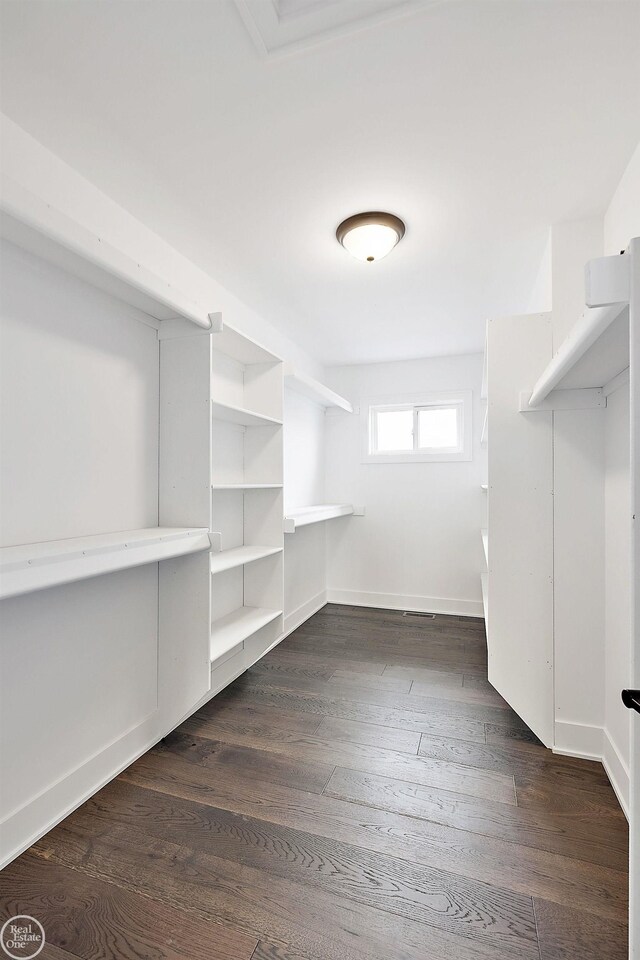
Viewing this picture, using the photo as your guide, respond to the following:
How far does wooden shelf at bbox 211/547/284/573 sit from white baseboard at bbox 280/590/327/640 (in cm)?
116

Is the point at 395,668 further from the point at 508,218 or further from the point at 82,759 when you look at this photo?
the point at 508,218

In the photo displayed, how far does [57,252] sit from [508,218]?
74.4 inches

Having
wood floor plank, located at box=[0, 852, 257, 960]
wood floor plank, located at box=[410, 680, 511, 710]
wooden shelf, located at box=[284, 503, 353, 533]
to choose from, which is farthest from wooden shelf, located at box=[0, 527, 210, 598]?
wood floor plank, located at box=[410, 680, 511, 710]

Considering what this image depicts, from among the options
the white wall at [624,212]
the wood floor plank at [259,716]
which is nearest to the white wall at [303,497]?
the wood floor plank at [259,716]

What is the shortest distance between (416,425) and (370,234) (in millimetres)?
2631

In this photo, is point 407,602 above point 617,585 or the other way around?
the other way around

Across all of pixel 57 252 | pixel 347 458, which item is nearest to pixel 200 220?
pixel 57 252

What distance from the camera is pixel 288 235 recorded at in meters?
2.29

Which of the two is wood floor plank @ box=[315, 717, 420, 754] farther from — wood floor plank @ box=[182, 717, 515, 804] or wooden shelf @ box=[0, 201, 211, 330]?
wooden shelf @ box=[0, 201, 211, 330]

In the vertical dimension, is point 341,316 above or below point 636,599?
above

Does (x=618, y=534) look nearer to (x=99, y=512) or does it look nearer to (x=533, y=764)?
(x=533, y=764)

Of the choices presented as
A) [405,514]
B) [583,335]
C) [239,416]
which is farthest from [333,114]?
[405,514]

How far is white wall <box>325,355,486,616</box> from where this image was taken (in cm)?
434

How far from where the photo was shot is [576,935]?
1.25 m
